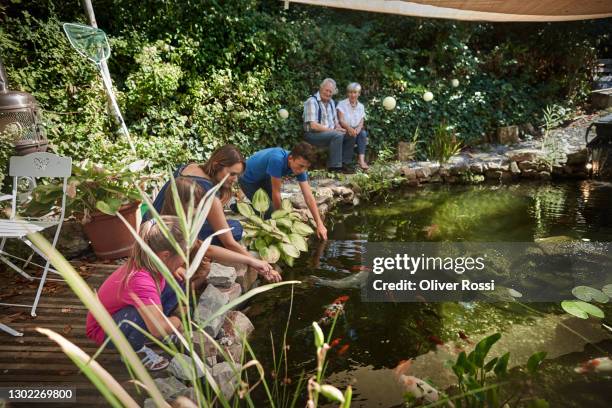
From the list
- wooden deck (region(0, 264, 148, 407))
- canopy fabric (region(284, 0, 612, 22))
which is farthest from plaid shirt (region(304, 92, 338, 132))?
wooden deck (region(0, 264, 148, 407))

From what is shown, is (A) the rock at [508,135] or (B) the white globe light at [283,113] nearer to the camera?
(B) the white globe light at [283,113]

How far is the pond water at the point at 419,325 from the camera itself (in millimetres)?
2174

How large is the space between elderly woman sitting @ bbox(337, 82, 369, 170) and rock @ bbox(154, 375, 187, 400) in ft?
16.1

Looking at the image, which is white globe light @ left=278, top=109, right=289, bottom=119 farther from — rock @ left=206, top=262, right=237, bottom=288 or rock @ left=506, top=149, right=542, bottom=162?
rock @ left=206, top=262, right=237, bottom=288

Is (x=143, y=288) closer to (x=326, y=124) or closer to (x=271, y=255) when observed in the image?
(x=271, y=255)

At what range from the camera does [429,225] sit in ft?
15.0

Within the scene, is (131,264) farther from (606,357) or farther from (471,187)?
(471,187)

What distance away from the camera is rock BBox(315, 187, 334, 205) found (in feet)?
16.3

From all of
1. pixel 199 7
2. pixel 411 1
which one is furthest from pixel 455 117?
pixel 411 1

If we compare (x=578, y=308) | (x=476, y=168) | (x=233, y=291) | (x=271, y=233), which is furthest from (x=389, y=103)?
(x=578, y=308)

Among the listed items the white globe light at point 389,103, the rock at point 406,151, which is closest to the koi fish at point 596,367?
the rock at point 406,151

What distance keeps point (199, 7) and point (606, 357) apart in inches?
245

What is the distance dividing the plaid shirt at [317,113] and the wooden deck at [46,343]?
3855 millimetres

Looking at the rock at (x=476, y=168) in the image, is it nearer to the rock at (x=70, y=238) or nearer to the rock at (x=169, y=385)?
the rock at (x=70, y=238)
